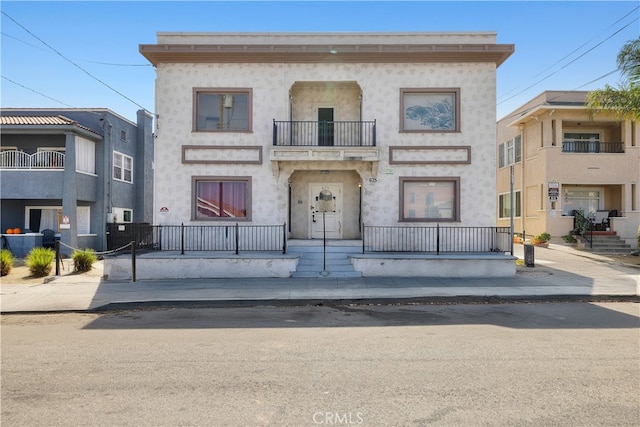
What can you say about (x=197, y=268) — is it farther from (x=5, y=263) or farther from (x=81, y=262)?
(x=5, y=263)

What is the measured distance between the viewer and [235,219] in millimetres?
16672

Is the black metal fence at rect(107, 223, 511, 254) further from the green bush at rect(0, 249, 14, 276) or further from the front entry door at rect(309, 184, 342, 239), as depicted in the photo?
the green bush at rect(0, 249, 14, 276)

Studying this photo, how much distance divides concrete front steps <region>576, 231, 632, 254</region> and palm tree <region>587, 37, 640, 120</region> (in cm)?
662

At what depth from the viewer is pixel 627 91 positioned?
1716cm

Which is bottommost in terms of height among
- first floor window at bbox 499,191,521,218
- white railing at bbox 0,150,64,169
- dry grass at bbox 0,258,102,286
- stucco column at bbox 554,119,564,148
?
dry grass at bbox 0,258,102,286

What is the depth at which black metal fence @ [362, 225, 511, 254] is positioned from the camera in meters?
16.3

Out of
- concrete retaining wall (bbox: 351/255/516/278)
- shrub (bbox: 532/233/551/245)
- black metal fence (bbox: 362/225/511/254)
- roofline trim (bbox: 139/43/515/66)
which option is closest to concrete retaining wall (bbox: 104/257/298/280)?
concrete retaining wall (bbox: 351/255/516/278)

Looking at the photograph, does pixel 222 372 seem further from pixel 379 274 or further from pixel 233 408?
pixel 379 274

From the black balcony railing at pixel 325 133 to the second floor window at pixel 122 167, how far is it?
1179 cm

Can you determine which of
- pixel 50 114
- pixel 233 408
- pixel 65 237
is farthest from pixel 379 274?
pixel 50 114

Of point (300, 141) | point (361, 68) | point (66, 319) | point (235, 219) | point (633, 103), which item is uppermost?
point (361, 68)

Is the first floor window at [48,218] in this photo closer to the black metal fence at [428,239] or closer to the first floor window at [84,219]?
the first floor window at [84,219]

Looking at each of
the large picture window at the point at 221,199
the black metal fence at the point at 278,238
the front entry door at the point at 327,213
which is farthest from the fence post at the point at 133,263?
the front entry door at the point at 327,213

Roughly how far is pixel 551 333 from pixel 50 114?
24.3 meters
